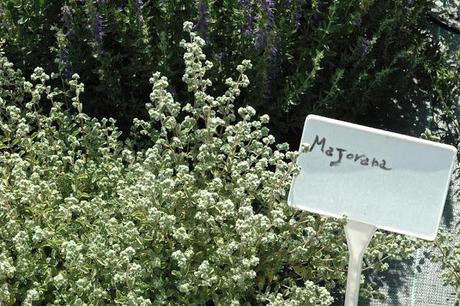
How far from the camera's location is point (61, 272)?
257 centimetres

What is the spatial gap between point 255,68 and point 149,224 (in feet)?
2.75

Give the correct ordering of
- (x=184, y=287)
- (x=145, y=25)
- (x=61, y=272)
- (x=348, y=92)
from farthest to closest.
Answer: (x=348, y=92) < (x=145, y=25) < (x=61, y=272) < (x=184, y=287)

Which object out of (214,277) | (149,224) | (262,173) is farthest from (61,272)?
(262,173)

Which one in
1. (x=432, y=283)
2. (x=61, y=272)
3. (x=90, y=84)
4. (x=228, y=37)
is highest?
(x=228, y=37)

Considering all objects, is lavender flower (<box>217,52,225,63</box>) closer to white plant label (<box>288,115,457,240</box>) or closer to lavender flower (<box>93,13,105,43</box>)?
lavender flower (<box>93,13,105,43</box>)

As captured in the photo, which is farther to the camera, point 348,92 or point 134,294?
point 348,92

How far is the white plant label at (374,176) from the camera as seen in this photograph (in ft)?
7.81

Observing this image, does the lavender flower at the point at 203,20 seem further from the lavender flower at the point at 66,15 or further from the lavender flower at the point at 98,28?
the lavender flower at the point at 66,15

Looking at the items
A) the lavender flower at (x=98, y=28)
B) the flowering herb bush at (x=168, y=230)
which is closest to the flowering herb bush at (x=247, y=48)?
the lavender flower at (x=98, y=28)

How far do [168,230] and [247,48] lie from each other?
0.95 meters

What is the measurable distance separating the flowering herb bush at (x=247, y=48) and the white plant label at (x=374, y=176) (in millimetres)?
729

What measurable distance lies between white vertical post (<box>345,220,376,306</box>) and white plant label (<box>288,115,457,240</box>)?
0.05 m

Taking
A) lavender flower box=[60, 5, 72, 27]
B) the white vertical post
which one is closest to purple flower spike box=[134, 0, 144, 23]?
lavender flower box=[60, 5, 72, 27]

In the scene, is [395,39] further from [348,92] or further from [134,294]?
[134,294]
